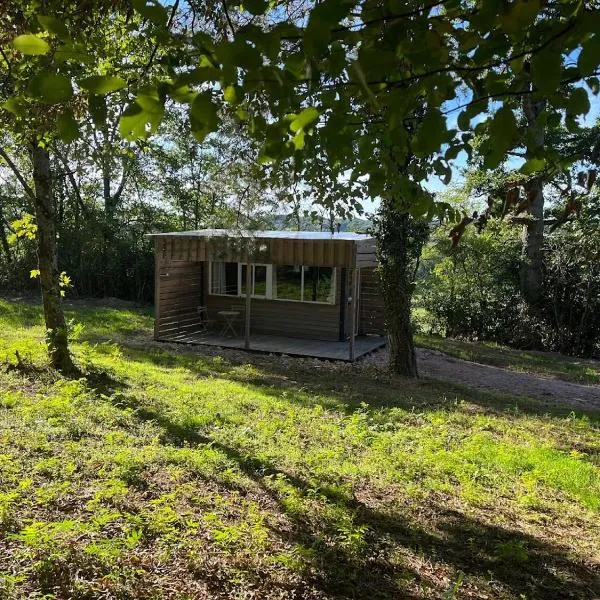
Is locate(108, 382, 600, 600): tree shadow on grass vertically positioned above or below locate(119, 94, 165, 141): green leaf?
below

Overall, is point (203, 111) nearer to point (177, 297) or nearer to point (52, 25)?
point (52, 25)

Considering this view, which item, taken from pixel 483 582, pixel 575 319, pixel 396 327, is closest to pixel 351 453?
pixel 483 582

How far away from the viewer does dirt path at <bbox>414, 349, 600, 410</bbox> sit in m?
10.5

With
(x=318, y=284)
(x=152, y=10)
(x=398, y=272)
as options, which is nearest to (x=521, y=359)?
(x=318, y=284)

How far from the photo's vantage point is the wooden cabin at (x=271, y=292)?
13.1 m

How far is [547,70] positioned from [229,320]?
46.7 feet

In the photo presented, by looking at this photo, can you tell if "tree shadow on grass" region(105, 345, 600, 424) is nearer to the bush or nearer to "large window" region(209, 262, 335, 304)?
"large window" region(209, 262, 335, 304)

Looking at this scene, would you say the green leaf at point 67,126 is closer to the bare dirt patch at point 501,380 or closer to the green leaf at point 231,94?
the green leaf at point 231,94

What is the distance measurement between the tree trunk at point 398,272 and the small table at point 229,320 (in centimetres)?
561

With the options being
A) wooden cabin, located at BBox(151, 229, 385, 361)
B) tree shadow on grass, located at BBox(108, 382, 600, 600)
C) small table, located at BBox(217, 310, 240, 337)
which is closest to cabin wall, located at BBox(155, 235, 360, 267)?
wooden cabin, located at BBox(151, 229, 385, 361)

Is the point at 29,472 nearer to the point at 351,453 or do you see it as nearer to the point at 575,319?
the point at 351,453

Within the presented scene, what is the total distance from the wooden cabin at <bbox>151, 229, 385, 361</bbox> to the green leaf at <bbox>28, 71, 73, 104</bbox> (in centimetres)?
1066

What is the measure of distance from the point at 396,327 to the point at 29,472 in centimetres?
774

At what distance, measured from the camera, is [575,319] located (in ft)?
53.8
